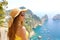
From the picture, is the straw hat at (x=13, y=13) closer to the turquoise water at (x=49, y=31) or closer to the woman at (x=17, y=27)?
the woman at (x=17, y=27)

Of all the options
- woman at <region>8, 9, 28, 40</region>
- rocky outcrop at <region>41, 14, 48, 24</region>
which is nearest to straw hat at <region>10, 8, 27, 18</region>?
woman at <region>8, 9, 28, 40</region>

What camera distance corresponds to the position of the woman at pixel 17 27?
186cm

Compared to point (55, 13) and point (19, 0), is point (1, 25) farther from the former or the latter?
point (55, 13)

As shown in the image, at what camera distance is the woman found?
1.86 m

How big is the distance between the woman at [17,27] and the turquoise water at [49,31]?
98mm

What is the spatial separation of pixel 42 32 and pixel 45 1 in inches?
10.8

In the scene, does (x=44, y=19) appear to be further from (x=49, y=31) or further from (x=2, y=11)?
(x=2, y=11)

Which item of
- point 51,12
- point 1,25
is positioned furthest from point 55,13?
point 1,25

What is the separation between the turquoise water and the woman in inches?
3.9

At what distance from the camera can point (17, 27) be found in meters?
1.88

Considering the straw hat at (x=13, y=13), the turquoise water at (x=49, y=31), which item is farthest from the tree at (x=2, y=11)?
the turquoise water at (x=49, y=31)

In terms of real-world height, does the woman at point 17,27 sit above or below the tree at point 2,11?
below

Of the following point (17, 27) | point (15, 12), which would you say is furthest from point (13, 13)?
point (17, 27)

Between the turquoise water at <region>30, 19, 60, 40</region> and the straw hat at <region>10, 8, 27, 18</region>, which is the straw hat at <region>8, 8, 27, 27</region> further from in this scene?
the turquoise water at <region>30, 19, 60, 40</region>
